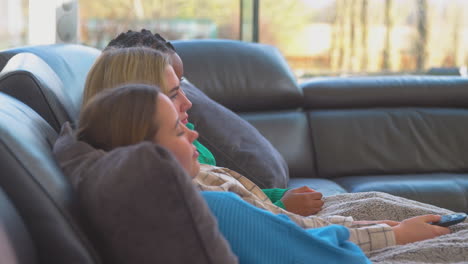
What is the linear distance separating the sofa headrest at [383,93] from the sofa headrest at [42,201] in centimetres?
217

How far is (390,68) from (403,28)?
26 cm

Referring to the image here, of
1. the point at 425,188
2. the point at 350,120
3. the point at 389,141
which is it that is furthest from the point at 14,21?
the point at 425,188

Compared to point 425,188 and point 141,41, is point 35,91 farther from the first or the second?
point 425,188

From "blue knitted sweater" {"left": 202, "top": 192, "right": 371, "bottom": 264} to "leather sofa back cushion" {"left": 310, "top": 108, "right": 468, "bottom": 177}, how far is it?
184 cm

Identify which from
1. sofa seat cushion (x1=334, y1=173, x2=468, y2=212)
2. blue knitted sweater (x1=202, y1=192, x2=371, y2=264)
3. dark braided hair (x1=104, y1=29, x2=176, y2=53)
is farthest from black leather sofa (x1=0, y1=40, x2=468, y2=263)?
blue knitted sweater (x1=202, y1=192, x2=371, y2=264)

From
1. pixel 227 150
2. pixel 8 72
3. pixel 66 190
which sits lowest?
pixel 227 150

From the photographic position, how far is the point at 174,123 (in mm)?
1013

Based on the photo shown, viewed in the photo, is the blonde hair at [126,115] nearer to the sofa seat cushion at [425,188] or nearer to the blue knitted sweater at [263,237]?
the blue knitted sweater at [263,237]

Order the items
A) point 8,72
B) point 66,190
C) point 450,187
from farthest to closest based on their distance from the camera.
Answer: point 450,187, point 8,72, point 66,190

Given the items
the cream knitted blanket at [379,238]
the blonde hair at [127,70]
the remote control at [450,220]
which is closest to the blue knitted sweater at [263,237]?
the cream knitted blanket at [379,238]

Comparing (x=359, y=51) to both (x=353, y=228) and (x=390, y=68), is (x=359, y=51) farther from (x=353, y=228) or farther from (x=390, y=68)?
(x=353, y=228)

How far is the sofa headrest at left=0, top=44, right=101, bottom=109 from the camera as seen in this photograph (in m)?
1.74

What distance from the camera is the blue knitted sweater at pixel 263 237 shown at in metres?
1.02

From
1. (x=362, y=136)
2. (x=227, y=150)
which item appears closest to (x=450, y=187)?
(x=362, y=136)
